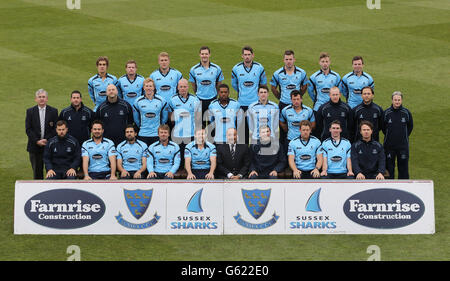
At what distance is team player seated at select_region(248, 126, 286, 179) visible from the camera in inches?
579

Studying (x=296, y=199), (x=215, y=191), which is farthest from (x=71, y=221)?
(x=296, y=199)

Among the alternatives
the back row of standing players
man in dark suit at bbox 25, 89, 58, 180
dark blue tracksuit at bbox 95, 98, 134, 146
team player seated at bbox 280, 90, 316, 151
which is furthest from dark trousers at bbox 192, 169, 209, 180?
man in dark suit at bbox 25, 89, 58, 180

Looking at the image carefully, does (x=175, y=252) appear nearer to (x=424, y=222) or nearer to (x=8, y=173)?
(x=424, y=222)

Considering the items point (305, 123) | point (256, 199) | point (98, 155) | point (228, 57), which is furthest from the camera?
point (228, 57)

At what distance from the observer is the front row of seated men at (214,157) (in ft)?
47.2

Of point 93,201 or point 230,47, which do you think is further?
point 230,47

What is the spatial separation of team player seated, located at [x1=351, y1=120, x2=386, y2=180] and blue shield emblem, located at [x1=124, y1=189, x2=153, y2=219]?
3792 millimetres

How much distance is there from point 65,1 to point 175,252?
80.9 ft

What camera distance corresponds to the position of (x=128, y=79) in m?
16.5

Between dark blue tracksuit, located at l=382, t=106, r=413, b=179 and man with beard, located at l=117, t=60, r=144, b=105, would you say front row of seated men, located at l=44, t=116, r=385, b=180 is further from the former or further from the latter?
man with beard, located at l=117, t=60, r=144, b=105

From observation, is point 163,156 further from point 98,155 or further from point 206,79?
point 206,79

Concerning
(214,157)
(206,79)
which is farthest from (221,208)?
(206,79)

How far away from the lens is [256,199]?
43.5 feet

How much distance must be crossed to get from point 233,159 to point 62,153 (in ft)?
10.3
